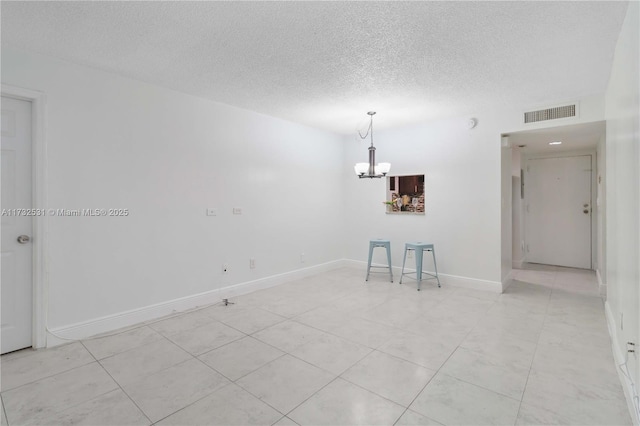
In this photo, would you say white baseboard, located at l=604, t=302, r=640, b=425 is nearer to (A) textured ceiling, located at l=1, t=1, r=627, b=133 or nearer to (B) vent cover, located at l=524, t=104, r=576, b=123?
(B) vent cover, located at l=524, t=104, r=576, b=123

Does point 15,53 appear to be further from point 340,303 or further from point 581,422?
point 581,422

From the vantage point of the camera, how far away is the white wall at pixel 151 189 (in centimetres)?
275

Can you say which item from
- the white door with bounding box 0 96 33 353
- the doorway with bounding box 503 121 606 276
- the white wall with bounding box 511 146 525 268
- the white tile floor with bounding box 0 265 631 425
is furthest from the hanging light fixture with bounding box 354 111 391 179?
the white door with bounding box 0 96 33 353

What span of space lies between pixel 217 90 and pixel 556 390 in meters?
3.87

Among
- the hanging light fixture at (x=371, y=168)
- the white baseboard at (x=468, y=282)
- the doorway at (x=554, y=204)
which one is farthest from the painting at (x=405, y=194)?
the doorway at (x=554, y=204)

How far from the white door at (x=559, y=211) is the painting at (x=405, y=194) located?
260 cm

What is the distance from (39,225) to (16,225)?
159 millimetres

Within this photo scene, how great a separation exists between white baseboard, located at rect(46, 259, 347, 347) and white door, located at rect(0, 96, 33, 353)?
9.5 inches

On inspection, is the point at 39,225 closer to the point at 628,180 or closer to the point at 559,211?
the point at 628,180

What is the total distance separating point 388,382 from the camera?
213cm

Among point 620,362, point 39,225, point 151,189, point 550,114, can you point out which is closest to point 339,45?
point 151,189

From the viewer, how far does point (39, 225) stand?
8.68ft

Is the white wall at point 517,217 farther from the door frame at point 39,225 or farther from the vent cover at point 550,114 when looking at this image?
the door frame at point 39,225

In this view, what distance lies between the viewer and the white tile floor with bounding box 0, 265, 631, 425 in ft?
6.00
